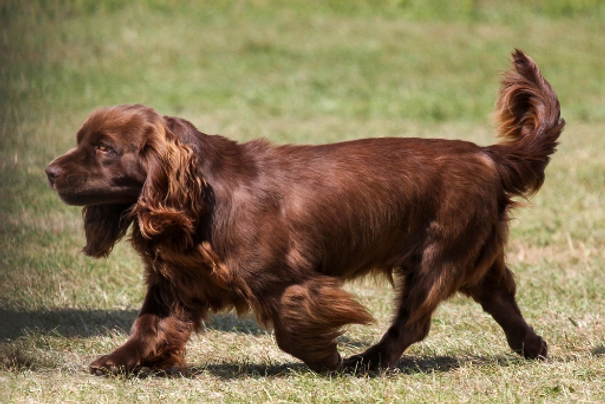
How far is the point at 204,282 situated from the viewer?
4.88 meters

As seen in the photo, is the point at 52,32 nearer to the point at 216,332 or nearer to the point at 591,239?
the point at 216,332

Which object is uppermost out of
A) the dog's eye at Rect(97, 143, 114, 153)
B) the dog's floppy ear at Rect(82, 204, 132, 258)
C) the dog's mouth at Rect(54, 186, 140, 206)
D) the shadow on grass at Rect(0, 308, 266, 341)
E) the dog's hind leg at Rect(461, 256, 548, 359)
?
the dog's eye at Rect(97, 143, 114, 153)

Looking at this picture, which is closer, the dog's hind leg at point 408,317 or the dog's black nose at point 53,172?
the dog's black nose at point 53,172

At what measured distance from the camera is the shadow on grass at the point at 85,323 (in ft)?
17.3

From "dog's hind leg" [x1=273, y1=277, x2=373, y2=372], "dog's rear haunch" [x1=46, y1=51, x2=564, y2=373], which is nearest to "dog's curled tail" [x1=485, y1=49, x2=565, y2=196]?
"dog's rear haunch" [x1=46, y1=51, x2=564, y2=373]

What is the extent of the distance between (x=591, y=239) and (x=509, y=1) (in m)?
14.5

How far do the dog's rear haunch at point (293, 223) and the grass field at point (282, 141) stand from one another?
0.82ft

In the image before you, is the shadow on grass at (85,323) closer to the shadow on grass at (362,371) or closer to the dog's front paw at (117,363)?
the shadow on grass at (362,371)

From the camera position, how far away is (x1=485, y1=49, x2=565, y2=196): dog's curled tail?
214 inches

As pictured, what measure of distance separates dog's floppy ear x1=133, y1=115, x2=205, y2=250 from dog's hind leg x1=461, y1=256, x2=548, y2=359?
162cm

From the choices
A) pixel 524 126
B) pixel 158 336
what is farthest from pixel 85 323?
pixel 524 126

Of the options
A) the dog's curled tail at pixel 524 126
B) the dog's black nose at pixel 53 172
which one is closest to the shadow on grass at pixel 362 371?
the dog's curled tail at pixel 524 126

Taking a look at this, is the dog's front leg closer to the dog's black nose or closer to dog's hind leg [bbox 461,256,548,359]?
the dog's black nose

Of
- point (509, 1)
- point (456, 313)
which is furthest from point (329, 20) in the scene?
point (456, 313)
